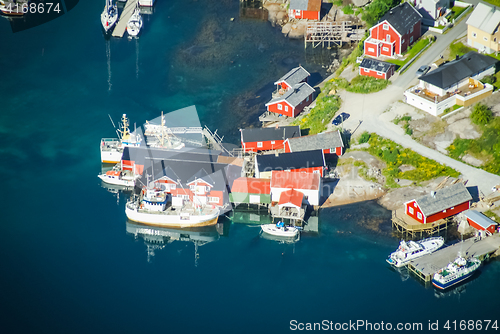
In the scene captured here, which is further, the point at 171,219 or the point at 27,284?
the point at 171,219

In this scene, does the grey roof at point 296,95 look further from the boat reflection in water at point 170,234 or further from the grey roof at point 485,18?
the grey roof at point 485,18

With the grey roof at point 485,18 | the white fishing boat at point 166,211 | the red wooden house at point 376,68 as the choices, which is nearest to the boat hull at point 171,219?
the white fishing boat at point 166,211

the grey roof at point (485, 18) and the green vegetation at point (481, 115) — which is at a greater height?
the grey roof at point (485, 18)

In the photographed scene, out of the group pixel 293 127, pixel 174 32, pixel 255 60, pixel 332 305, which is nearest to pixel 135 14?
pixel 174 32

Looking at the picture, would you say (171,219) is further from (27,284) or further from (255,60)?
(255,60)

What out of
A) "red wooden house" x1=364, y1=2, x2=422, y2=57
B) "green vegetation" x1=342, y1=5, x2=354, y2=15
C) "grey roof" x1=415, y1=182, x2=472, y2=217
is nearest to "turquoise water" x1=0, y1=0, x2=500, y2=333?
"grey roof" x1=415, y1=182, x2=472, y2=217

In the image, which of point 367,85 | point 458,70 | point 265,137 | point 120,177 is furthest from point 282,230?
point 458,70

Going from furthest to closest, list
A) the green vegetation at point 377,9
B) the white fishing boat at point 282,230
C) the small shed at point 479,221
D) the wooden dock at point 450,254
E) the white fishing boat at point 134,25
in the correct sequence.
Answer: the white fishing boat at point 134,25 → the green vegetation at point 377,9 → the white fishing boat at point 282,230 → the small shed at point 479,221 → the wooden dock at point 450,254
